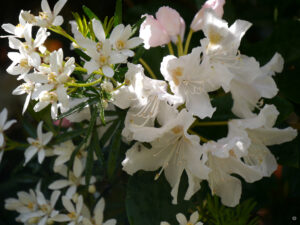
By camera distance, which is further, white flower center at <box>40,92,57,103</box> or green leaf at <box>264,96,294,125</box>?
green leaf at <box>264,96,294,125</box>

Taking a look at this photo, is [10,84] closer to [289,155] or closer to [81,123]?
[81,123]

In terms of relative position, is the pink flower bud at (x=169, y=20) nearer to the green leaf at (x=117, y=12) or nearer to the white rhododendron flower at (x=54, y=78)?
the green leaf at (x=117, y=12)

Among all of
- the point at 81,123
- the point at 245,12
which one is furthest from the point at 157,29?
the point at 245,12

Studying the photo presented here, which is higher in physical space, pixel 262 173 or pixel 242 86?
pixel 242 86

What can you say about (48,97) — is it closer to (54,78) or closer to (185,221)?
(54,78)

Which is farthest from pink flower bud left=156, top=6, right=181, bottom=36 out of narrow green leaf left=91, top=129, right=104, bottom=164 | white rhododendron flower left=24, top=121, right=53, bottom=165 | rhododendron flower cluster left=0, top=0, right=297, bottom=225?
white rhododendron flower left=24, top=121, right=53, bottom=165

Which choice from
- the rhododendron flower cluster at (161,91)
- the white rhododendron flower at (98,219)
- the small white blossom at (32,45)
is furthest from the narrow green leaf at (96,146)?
Answer: the small white blossom at (32,45)

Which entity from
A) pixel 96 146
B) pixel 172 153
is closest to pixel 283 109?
pixel 172 153

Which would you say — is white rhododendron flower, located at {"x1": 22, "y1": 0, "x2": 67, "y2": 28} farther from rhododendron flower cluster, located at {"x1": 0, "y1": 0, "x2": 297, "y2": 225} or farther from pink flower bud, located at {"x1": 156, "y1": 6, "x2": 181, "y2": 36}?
pink flower bud, located at {"x1": 156, "y1": 6, "x2": 181, "y2": 36}
